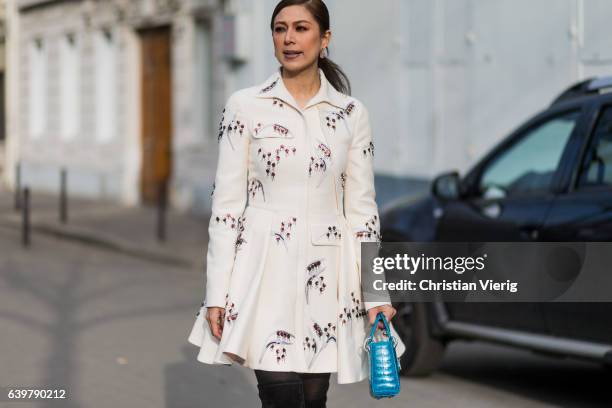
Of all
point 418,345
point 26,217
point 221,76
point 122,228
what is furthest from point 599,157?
point 221,76

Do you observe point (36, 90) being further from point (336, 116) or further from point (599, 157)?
point (336, 116)

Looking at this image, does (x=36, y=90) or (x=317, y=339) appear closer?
(x=317, y=339)

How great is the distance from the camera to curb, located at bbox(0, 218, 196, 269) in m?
16.6

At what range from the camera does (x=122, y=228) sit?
2041 cm

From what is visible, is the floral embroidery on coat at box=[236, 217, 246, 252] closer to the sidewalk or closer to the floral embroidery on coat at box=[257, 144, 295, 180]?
the floral embroidery on coat at box=[257, 144, 295, 180]

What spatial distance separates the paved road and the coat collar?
9.89 feet

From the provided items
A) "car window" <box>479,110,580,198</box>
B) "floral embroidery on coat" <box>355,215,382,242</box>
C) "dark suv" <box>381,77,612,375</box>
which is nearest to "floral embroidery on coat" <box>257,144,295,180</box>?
"floral embroidery on coat" <box>355,215,382,242</box>

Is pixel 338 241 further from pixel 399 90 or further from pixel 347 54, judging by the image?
pixel 347 54

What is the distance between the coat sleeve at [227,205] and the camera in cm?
471

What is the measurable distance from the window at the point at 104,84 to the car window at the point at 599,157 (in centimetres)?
2094

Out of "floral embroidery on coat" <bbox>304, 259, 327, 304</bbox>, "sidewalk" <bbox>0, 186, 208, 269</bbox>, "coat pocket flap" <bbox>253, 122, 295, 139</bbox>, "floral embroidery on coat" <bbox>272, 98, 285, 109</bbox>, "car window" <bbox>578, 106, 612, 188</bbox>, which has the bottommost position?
"sidewalk" <bbox>0, 186, 208, 269</bbox>

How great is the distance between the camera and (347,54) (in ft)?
64.9

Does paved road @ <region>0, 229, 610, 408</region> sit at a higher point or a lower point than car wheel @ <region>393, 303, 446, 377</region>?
lower

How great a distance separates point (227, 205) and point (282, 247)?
234 millimetres
